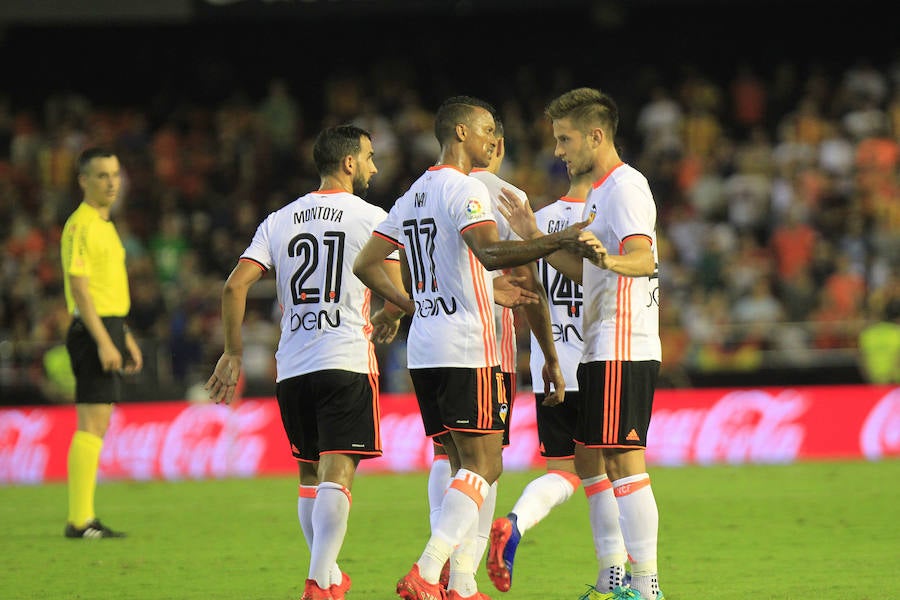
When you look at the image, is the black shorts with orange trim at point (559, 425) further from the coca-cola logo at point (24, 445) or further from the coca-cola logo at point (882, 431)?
the coca-cola logo at point (24, 445)

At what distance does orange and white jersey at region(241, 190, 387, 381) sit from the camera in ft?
22.4

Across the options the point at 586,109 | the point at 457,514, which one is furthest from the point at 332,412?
the point at 586,109

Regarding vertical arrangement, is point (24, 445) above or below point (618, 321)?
below

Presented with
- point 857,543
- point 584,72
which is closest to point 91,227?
point 857,543

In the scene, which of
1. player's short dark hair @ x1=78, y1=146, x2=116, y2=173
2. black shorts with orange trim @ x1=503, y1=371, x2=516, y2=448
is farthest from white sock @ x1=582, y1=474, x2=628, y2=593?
player's short dark hair @ x1=78, y1=146, x2=116, y2=173

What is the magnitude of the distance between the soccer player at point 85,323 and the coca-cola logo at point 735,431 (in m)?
7.18

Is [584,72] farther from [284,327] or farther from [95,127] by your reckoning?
[284,327]

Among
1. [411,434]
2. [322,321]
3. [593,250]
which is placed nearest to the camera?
[593,250]

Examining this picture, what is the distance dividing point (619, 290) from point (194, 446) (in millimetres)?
A: 9565

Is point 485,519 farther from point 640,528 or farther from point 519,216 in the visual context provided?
point 519,216

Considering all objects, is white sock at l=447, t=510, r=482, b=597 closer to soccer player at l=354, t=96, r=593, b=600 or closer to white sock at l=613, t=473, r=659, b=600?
soccer player at l=354, t=96, r=593, b=600

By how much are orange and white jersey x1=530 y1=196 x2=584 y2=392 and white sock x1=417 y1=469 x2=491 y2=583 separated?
102cm

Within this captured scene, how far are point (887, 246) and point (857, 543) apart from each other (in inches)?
401

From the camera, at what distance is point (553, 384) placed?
683cm
